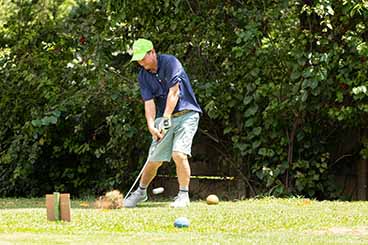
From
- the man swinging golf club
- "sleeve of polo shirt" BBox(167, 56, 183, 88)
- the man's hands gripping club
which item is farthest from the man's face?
the man's hands gripping club

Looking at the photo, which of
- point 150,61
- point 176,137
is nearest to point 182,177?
point 176,137

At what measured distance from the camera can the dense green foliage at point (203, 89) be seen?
8930mm

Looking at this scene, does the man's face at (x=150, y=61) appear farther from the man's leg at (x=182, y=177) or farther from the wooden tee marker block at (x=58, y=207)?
the wooden tee marker block at (x=58, y=207)

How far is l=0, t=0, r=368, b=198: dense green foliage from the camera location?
893 cm

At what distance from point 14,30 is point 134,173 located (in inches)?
93.6

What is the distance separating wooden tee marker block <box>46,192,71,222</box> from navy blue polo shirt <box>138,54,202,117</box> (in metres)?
1.95

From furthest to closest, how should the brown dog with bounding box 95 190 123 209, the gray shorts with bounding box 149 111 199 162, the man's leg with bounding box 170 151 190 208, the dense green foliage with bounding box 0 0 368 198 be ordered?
the dense green foliage with bounding box 0 0 368 198, the gray shorts with bounding box 149 111 199 162, the man's leg with bounding box 170 151 190 208, the brown dog with bounding box 95 190 123 209

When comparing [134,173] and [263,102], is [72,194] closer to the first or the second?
[134,173]

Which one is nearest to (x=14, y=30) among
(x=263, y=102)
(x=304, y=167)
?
(x=263, y=102)

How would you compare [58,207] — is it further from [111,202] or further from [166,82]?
[166,82]

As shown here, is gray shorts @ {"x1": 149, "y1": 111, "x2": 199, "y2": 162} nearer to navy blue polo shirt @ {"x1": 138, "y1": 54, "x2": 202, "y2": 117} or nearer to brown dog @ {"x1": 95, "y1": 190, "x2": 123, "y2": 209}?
navy blue polo shirt @ {"x1": 138, "y1": 54, "x2": 202, "y2": 117}

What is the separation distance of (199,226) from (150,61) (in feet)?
7.31

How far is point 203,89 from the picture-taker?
31.6 feet

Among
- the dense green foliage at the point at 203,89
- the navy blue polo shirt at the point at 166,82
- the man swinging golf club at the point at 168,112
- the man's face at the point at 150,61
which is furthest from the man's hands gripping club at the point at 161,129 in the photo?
the dense green foliage at the point at 203,89
